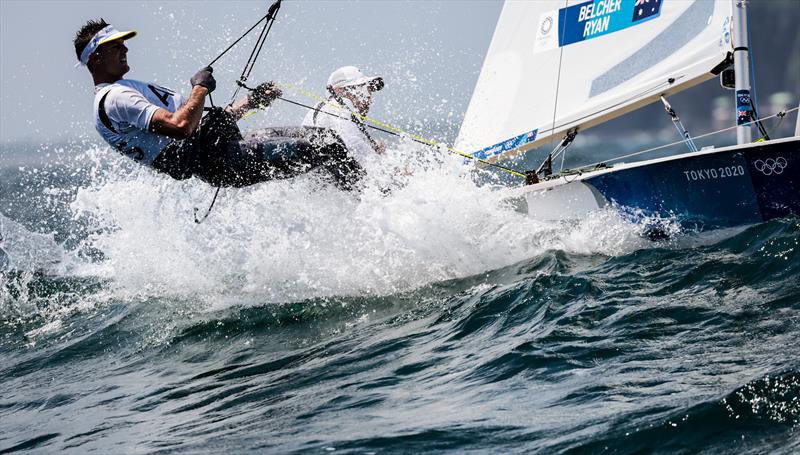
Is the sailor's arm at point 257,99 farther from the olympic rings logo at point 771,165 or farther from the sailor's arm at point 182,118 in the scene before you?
the olympic rings logo at point 771,165

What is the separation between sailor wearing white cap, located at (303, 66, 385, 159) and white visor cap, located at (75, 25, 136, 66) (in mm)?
1341

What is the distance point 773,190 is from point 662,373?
Result: 2.22 meters

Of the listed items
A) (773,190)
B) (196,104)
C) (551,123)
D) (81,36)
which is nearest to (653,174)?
(773,190)

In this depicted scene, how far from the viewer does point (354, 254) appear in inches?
220

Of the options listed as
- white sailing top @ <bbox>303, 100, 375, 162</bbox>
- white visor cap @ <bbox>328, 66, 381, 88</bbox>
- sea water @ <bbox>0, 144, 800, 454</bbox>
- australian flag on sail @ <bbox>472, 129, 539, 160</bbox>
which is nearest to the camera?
sea water @ <bbox>0, 144, 800, 454</bbox>

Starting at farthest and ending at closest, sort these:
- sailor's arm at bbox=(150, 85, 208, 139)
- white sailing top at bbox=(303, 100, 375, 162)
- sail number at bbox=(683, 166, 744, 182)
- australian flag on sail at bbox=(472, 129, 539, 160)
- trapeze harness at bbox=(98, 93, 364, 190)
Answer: australian flag on sail at bbox=(472, 129, 539, 160)
white sailing top at bbox=(303, 100, 375, 162)
trapeze harness at bbox=(98, 93, 364, 190)
sail number at bbox=(683, 166, 744, 182)
sailor's arm at bbox=(150, 85, 208, 139)

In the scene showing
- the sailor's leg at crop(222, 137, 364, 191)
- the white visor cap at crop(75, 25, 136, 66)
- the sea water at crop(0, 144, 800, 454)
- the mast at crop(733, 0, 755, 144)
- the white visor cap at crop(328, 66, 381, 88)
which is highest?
the white visor cap at crop(75, 25, 136, 66)

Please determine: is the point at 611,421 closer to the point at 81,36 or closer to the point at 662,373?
the point at 662,373

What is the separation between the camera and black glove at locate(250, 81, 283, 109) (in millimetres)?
5977

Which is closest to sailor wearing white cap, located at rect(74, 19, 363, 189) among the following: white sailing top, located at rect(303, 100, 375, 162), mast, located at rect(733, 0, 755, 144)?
white sailing top, located at rect(303, 100, 375, 162)

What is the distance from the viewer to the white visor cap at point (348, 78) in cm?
630

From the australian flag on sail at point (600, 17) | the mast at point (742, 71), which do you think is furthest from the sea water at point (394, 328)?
the australian flag on sail at point (600, 17)

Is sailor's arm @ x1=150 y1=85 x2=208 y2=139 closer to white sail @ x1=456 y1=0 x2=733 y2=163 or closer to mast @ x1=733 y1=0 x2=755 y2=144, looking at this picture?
white sail @ x1=456 y1=0 x2=733 y2=163

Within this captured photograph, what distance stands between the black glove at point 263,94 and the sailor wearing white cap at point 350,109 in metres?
0.30
